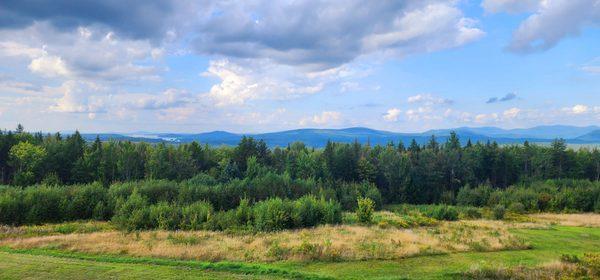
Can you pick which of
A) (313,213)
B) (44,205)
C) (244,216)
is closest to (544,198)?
(313,213)

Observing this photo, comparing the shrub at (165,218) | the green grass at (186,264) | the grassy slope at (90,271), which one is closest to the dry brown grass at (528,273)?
the green grass at (186,264)

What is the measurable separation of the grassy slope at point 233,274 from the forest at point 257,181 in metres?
19.0

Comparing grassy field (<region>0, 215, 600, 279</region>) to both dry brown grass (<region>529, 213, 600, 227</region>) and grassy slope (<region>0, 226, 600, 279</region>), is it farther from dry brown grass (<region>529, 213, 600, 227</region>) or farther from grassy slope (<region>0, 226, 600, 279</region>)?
dry brown grass (<region>529, 213, 600, 227</region>)

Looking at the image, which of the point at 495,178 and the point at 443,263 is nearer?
the point at 443,263

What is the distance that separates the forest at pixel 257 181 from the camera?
1719 inches

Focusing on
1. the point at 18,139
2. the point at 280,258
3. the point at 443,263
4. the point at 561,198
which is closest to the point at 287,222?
the point at 280,258

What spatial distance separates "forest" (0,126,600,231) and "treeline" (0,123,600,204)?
0.26 m

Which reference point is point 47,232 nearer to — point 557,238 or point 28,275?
point 28,275

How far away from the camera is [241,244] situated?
83.4 ft

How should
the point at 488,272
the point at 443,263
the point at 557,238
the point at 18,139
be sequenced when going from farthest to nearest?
the point at 18,139, the point at 557,238, the point at 443,263, the point at 488,272

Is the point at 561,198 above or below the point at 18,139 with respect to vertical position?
below

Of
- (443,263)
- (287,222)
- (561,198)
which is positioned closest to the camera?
(443,263)

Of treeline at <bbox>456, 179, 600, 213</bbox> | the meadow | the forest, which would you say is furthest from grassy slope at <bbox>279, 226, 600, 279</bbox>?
treeline at <bbox>456, 179, 600, 213</bbox>

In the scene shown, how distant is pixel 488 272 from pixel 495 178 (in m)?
99.0
